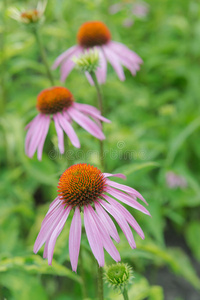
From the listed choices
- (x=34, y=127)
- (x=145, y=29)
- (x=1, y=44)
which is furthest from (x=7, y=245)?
(x=145, y=29)

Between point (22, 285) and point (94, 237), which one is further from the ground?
point (94, 237)

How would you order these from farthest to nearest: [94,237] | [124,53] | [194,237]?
[194,237] → [124,53] → [94,237]

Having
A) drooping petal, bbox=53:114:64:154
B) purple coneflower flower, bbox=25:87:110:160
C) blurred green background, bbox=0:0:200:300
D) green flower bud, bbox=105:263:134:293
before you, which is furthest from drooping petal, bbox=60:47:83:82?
green flower bud, bbox=105:263:134:293

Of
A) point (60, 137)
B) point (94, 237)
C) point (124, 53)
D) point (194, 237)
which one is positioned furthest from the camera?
point (194, 237)

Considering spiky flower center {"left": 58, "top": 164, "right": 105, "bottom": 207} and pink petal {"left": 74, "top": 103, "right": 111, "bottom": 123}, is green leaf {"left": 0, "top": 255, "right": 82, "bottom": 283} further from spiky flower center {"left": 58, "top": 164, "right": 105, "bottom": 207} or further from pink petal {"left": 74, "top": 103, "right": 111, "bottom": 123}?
pink petal {"left": 74, "top": 103, "right": 111, "bottom": 123}

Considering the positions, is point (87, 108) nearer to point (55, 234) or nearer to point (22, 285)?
point (55, 234)

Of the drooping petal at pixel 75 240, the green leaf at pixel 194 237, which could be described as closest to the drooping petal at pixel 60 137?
the drooping petal at pixel 75 240

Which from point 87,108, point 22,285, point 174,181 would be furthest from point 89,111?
point 174,181

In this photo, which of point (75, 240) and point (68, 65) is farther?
point (68, 65)
